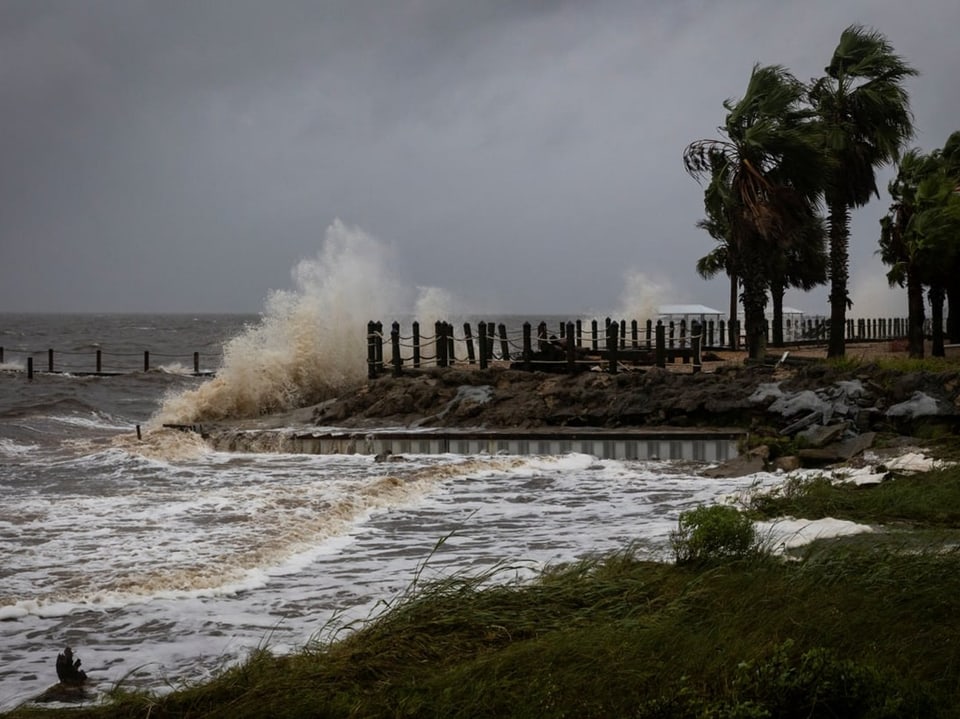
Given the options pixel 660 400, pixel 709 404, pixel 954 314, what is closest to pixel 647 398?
pixel 660 400

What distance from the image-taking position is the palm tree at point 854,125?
2856 centimetres

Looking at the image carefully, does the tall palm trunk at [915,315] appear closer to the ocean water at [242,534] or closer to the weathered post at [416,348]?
the weathered post at [416,348]

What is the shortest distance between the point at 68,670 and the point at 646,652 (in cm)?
305

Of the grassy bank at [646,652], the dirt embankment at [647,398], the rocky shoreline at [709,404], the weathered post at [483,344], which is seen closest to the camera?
the grassy bank at [646,652]

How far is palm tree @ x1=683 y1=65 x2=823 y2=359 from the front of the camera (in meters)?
25.8

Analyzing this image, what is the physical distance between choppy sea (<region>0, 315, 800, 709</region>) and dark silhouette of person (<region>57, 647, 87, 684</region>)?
11 cm

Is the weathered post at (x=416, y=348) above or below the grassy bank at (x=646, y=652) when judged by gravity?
above

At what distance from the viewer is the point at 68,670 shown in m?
5.89

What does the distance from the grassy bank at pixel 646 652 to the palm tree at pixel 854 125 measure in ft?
75.8

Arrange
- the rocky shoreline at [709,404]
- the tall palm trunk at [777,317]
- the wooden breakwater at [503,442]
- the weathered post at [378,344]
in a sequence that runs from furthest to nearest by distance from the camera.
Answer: the tall palm trunk at [777,317] → the weathered post at [378,344] → the wooden breakwater at [503,442] → the rocky shoreline at [709,404]

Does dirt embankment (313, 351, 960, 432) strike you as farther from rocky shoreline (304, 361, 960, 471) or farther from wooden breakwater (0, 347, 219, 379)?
wooden breakwater (0, 347, 219, 379)

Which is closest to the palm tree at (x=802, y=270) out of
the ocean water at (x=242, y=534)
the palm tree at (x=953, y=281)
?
the palm tree at (x=953, y=281)

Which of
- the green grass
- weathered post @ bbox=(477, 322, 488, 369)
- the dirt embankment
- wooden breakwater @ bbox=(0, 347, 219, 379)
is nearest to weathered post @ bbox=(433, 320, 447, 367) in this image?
weathered post @ bbox=(477, 322, 488, 369)

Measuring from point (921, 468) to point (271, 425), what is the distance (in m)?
13.3
